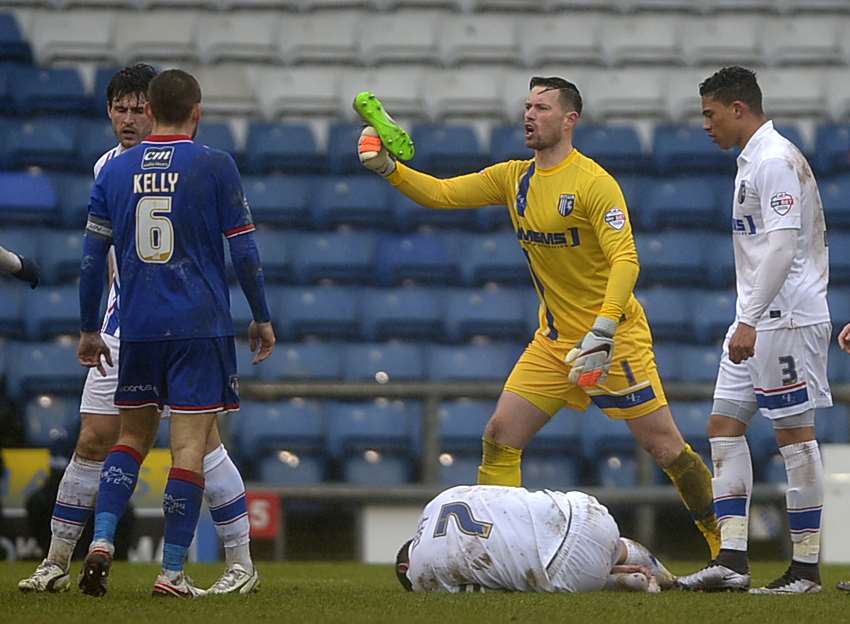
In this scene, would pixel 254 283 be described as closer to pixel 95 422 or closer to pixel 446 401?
pixel 95 422

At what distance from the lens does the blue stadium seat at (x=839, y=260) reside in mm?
11734

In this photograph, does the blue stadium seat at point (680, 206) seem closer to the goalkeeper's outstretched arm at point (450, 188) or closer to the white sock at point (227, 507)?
the goalkeeper's outstretched arm at point (450, 188)

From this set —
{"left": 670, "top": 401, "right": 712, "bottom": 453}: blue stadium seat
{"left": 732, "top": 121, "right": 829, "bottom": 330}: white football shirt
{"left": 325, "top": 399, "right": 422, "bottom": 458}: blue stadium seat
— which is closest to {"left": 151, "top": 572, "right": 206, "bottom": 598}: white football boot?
{"left": 732, "top": 121, "right": 829, "bottom": 330}: white football shirt

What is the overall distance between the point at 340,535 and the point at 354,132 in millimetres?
3636

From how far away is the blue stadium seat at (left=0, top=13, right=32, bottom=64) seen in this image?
13.0m

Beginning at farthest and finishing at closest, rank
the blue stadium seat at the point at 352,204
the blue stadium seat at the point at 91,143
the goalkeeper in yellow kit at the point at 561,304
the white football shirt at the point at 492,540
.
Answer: the blue stadium seat at the point at 91,143 → the blue stadium seat at the point at 352,204 → the goalkeeper in yellow kit at the point at 561,304 → the white football shirt at the point at 492,540

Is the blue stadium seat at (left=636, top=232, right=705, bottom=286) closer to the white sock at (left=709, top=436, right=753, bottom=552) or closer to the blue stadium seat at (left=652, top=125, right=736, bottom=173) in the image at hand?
the blue stadium seat at (left=652, top=125, right=736, bottom=173)

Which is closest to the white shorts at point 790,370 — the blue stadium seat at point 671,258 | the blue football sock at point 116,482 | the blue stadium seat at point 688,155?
the blue football sock at point 116,482

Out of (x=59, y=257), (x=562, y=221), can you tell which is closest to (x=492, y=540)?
(x=562, y=221)

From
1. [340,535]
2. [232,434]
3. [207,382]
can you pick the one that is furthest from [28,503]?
[207,382]

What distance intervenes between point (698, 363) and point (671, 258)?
1.12 m

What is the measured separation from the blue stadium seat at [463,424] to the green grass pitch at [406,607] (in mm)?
3897

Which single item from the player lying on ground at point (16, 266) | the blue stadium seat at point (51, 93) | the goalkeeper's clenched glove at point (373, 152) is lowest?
the player lying on ground at point (16, 266)

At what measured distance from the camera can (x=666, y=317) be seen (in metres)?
11.2
